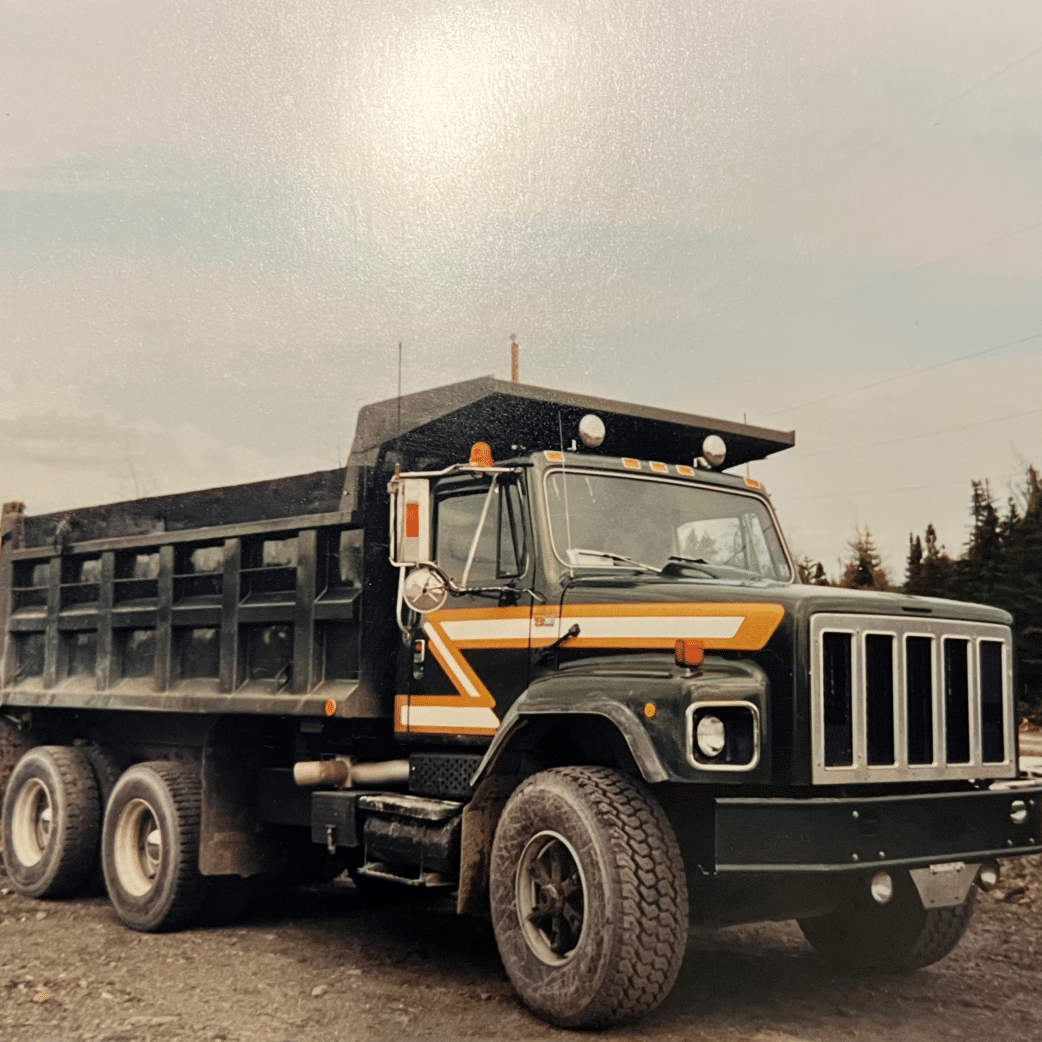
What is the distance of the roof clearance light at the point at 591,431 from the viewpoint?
691 cm

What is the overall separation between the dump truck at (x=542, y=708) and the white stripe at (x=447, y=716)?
0.08 feet

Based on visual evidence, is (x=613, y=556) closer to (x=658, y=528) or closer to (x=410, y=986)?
(x=658, y=528)

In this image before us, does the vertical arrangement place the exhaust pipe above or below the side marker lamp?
above

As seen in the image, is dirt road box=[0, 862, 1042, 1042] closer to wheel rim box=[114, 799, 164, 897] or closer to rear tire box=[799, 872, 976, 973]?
rear tire box=[799, 872, 976, 973]

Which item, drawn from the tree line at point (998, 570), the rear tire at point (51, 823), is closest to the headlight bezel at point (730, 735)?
the rear tire at point (51, 823)

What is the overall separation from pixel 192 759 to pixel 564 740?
9.78 ft

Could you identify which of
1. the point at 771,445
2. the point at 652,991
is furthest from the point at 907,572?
the point at 652,991

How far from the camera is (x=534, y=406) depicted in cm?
705

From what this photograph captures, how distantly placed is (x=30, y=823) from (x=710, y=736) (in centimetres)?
606

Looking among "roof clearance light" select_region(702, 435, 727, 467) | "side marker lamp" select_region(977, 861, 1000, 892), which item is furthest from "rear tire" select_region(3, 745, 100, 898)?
"side marker lamp" select_region(977, 861, 1000, 892)

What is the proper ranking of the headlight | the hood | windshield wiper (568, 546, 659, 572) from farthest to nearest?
1. windshield wiper (568, 546, 659, 572)
2. the hood
3. the headlight

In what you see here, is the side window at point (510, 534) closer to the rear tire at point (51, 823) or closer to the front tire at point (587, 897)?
the front tire at point (587, 897)

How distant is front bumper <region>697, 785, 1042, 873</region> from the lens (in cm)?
539

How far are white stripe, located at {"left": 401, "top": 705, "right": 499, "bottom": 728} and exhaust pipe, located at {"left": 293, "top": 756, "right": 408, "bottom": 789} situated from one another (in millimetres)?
313
